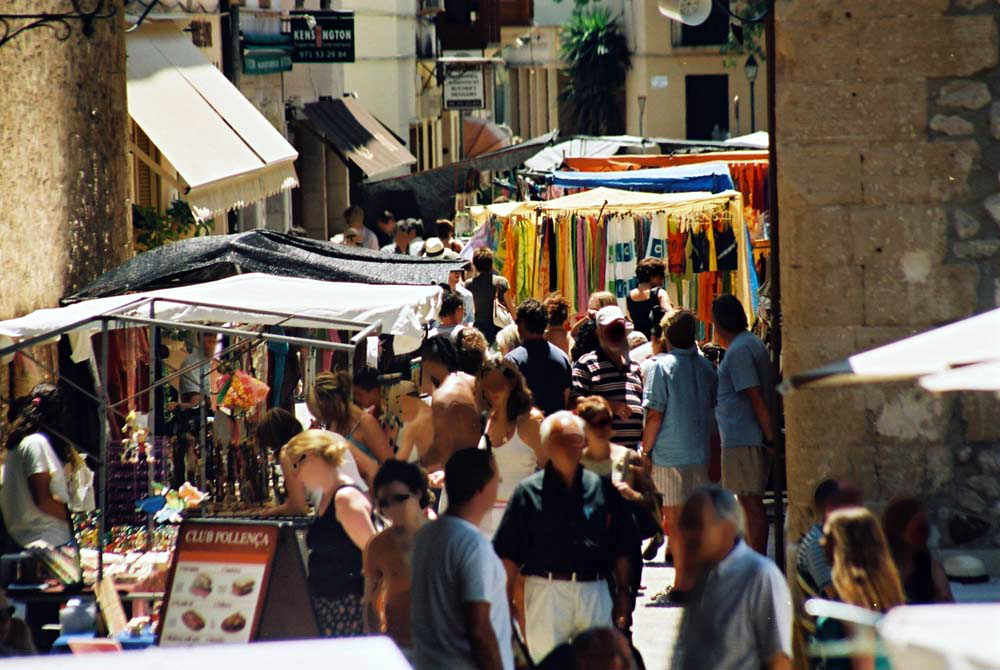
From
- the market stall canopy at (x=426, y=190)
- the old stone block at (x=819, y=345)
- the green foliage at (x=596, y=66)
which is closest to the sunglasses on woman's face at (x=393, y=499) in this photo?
the old stone block at (x=819, y=345)

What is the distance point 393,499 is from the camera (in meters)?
6.63

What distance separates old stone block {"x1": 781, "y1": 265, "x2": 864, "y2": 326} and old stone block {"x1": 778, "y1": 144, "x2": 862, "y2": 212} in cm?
33

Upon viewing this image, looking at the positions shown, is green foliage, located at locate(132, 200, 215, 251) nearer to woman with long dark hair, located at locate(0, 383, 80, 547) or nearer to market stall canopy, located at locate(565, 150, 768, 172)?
woman with long dark hair, located at locate(0, 383, 80, 547)

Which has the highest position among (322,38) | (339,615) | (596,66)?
(596,66)

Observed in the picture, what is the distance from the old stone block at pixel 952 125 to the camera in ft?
26.2

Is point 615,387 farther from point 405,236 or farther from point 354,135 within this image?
point 354,135

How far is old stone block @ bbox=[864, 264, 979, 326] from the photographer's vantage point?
317 inches

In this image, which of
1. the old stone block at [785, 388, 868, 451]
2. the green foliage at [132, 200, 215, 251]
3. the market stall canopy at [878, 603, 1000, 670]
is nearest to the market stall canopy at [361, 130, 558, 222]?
the green foliage at [132, 200, 215, 251]

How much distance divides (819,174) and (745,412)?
175cm

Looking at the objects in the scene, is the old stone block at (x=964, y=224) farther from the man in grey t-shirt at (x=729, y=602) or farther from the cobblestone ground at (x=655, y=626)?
the man in grey t-shirt at (x=729, y=602)

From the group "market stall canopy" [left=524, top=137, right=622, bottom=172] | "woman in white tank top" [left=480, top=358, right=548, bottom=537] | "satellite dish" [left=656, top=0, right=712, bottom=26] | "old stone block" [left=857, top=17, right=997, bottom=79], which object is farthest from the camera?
"market stall canopy" [left=524, top=137, right=622, bottom=172]

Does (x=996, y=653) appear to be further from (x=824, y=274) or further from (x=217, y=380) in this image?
(x=217, y=380)

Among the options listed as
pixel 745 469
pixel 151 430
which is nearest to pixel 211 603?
pixel 151 430

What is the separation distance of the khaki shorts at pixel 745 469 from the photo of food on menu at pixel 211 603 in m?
3.26
